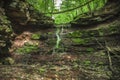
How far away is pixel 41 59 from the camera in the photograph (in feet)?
40.7

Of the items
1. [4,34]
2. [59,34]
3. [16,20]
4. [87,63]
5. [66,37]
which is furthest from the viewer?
[59,34]

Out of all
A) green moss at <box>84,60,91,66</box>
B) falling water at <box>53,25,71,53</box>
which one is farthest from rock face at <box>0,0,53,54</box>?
green moss at <box>84,60,91,66</box>

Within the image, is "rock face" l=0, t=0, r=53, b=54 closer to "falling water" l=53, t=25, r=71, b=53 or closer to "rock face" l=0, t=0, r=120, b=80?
"rock face" l=0, t=0, r=120, b=80

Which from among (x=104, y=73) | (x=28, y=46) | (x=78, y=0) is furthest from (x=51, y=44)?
(x=78, y=0)

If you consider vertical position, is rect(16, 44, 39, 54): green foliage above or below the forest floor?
above

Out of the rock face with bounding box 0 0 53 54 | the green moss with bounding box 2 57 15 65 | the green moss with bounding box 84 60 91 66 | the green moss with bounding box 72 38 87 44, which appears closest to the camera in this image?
the green moss with bounding box 84 60 91 66

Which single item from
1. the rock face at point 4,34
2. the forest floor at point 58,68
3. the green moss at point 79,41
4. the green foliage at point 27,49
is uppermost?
the rock face at point 4,34

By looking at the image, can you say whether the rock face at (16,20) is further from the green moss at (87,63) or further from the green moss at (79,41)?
the green moss at (87,63)

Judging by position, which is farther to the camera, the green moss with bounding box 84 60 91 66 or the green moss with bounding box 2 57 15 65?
the green moss with bounding box 2 57 15 65

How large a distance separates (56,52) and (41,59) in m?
1.22

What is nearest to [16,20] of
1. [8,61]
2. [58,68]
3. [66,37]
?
[8,61]

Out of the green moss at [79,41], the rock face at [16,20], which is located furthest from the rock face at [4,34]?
the green moss at [79,41]

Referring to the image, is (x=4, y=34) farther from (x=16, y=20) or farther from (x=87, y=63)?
(x=87, y=63)

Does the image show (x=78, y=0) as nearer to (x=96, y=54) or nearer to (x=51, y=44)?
(x=51, y=44)
